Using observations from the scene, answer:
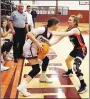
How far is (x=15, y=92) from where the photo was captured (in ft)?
15.2

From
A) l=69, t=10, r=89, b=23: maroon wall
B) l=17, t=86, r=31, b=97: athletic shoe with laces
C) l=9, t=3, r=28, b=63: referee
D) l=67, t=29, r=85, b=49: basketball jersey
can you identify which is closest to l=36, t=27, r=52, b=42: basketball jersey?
l=67, t=29, r=85, b=49: basketball jersey

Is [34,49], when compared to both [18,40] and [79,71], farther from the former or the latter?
[18,40]

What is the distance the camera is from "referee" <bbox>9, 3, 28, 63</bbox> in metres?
7.19

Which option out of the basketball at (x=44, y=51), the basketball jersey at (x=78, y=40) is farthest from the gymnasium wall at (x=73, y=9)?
the basketball at (x=44, y=51)

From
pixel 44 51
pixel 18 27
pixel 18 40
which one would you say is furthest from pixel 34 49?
pixel 18 40

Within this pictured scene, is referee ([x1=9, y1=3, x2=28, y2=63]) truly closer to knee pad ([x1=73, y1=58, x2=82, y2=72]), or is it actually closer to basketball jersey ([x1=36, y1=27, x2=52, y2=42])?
basketball jersey ([x1=36, y1=27, x2=52, y2=42])

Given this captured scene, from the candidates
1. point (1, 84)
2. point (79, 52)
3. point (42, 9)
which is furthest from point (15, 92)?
point (42, 9)

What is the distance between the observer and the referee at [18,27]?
719 cm

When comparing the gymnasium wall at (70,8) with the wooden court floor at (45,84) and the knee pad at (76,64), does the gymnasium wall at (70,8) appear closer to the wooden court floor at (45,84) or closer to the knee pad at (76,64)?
the wooden court floor at (45,84)

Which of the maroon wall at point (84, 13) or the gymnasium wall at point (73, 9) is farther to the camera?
the maroon wall at point (84, 13)

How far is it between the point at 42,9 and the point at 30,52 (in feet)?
66.7

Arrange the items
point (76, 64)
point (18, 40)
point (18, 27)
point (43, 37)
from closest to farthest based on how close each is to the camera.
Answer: point (43, 37)
point (76, 64)
point (18, 27)
point (18, 40)

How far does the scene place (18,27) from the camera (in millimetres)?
7293

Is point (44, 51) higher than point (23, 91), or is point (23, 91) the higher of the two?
point (44, 51)
